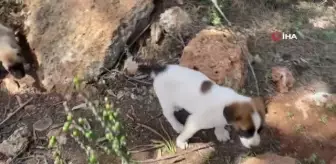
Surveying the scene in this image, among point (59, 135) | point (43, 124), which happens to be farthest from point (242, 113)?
point (43, 124)

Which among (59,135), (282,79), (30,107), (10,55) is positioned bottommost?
(282,79)

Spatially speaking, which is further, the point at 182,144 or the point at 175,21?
the point at 175,21

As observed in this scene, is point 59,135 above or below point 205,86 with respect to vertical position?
below

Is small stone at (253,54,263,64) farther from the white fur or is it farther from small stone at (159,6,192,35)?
the white fur

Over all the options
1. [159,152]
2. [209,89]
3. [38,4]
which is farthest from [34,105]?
[209,89]

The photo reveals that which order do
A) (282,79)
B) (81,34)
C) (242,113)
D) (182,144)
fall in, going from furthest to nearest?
(81,34), (282,79), (182,144), (242,113)

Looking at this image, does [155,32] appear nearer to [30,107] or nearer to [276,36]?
[276,36]

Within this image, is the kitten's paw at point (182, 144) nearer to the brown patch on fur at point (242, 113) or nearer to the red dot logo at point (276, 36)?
the brown patch on fur at point (242, 113)

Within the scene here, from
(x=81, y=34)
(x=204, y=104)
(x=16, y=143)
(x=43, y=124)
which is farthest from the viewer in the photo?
(x=81, y=34)
